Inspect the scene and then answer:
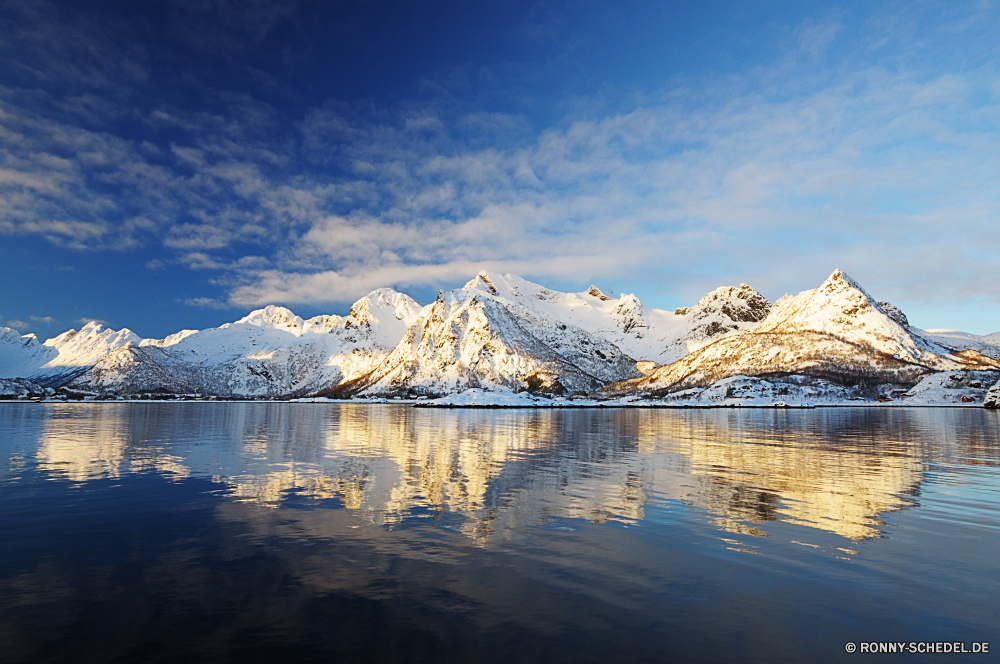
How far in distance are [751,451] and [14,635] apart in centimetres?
4552

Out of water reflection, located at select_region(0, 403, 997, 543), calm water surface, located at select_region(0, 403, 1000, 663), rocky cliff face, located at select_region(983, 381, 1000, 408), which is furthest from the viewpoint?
rocky cliff face, located at select_region(983, 381, 1000, 408)

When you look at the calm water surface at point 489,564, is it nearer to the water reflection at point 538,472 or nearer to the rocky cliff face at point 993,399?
the water reflection at point 538,472

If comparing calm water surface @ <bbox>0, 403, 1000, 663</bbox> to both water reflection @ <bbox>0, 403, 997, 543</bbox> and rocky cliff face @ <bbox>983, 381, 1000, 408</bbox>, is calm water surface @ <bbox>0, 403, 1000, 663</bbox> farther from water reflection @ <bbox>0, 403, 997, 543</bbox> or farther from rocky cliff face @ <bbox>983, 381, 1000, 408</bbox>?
→ rocky cliff face @ <bbox>983, 381, 1000, 408</bbox>

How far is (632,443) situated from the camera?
50719 millimetres

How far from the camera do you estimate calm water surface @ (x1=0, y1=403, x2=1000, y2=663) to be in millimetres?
10133


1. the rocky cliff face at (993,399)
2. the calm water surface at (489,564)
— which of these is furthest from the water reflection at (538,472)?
the rocky cliff face at (993,399)

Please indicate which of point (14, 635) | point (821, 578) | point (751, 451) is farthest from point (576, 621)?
point (751, 451)

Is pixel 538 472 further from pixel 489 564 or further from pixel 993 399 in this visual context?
pixel 993 399

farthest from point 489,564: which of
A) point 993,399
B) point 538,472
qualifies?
point 993,399

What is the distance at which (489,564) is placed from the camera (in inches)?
569

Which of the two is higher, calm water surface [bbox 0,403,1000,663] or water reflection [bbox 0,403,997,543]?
calm water surface [bbox 0,403,1000,663]

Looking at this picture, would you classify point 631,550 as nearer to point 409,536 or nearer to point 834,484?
point 409,536

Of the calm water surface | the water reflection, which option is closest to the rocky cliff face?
the water reflection

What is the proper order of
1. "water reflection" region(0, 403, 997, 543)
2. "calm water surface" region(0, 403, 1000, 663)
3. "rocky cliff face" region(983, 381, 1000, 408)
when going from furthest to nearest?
1. "rocky cliff face" region(983, 381, 1000, 408)
2. "water reflection" region(0, 403, 997, 543)
3. "calm water surface" region(0, 403, 1000, 663)
